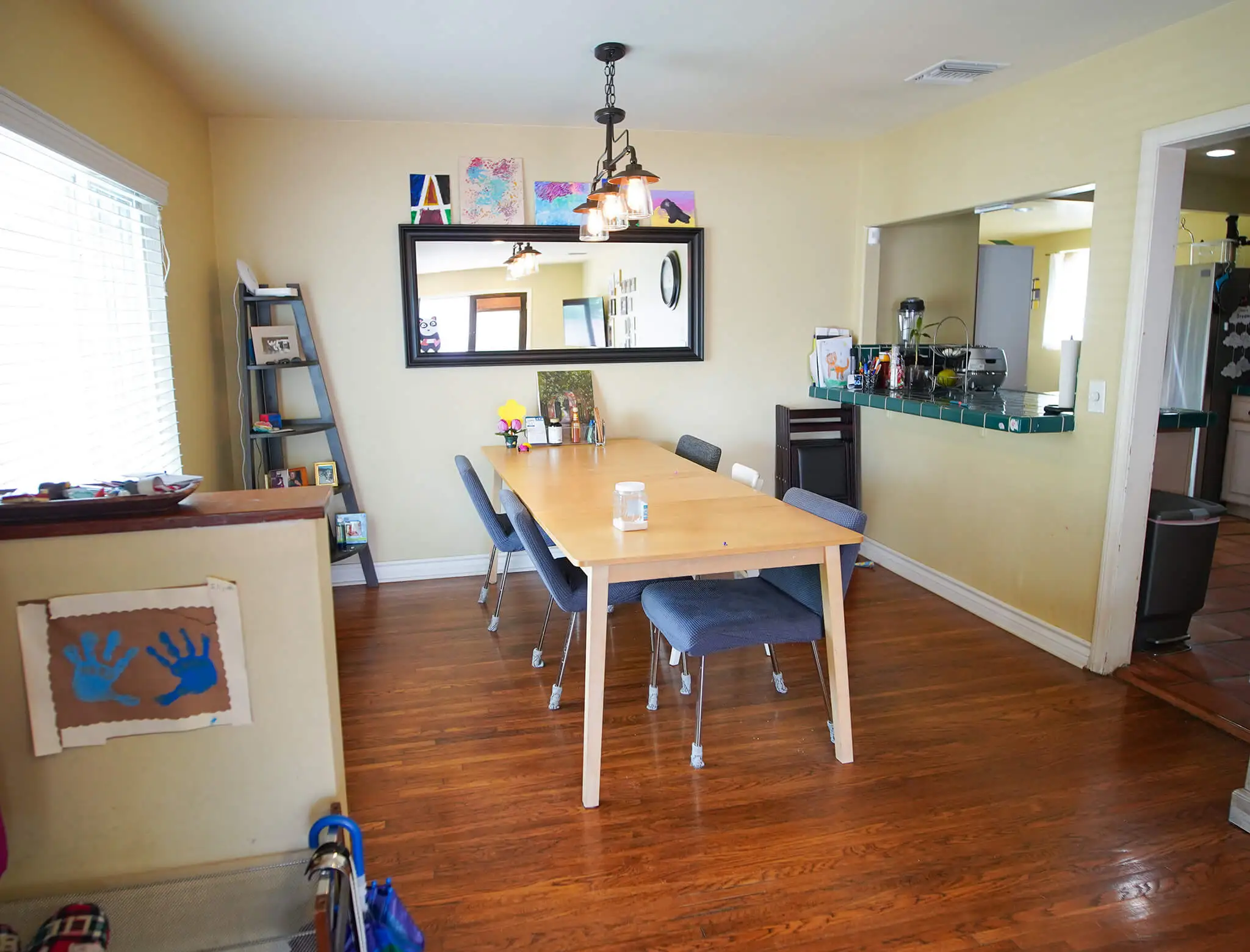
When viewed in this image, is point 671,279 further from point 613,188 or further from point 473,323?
point 613,188

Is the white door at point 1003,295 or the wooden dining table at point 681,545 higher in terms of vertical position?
the white door at point 1003,295

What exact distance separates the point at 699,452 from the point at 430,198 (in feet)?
6.26

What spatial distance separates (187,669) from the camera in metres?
1.42

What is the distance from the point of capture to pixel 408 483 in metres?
4.29

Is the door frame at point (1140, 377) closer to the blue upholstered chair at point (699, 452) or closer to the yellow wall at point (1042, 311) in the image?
the blue upholstered chair at point (699, 452)

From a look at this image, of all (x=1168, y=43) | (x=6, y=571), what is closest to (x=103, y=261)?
(x=6, y=571)

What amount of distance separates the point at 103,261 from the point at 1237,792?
3897 mm

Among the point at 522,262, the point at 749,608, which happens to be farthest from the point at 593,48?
the point at 749,608

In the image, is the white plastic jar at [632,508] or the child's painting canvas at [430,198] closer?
the white plastic jar at [632,508]

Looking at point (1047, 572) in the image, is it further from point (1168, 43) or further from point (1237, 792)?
point (1168, 43)

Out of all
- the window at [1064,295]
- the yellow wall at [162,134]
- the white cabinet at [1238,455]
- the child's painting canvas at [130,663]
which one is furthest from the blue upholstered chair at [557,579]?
the window at [1064,295]

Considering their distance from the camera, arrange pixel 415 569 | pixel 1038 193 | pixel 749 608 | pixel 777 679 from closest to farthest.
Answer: pixel 749 608
pixel 777 679
pixel 1038 193
pixel 415 569

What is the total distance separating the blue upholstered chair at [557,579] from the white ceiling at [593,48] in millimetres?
1659

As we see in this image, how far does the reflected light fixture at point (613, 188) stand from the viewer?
9.04ft
